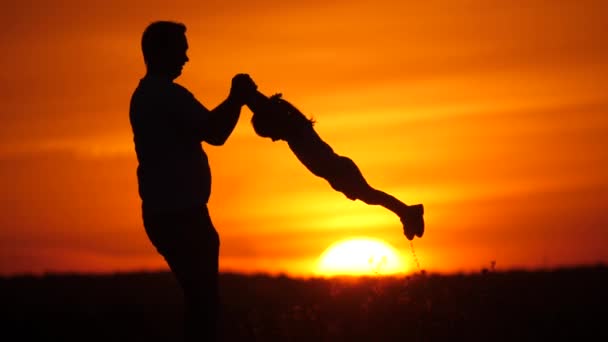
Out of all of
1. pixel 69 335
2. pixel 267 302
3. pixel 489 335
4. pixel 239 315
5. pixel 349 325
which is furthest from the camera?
pixel 267 302

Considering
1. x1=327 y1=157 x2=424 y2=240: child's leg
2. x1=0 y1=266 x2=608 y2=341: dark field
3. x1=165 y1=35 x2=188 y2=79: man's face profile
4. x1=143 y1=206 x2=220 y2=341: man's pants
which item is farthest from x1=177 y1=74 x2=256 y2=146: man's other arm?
x1=0 y1=266 x2=608 y2=341: dark field

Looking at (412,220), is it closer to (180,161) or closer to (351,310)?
(180,161)

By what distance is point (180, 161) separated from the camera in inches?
309

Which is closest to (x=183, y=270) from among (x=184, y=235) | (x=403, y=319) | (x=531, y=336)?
(x=184, y=235)

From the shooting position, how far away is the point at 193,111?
25.5 ft

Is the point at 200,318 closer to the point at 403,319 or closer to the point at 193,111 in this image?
the point at 193,111

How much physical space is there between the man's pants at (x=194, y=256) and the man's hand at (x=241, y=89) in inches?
30.2

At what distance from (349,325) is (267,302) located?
3108mm

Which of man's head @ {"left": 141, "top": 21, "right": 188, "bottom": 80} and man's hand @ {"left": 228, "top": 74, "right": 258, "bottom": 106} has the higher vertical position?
man's head @ {"left": 141, "top": 21, "right": 188, "bottom": 80}

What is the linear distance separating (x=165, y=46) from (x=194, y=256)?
1.43 m

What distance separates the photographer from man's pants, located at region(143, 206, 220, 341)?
7.91 meters

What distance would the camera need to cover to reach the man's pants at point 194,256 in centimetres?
791

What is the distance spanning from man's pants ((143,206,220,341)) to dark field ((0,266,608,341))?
258 cm

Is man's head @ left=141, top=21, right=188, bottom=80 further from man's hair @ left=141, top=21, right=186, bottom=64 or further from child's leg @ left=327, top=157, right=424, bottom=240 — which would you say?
child's leg @ left=327, top=157, right=424, bottom=240
